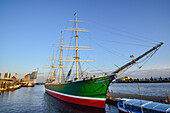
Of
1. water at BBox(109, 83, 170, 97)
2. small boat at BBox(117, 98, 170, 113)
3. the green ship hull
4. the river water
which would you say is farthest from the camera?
water at BBox(109, 83, 170, 97)

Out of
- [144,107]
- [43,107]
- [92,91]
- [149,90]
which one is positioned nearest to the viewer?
[144,107]

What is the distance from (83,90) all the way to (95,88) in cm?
239

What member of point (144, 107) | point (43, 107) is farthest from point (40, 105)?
point (144, 107)

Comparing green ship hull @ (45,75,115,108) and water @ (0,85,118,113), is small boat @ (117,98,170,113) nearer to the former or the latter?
water @ (0,85,118,113)

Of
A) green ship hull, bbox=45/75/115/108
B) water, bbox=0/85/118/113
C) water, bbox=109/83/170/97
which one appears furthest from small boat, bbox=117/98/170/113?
water, bbox=109/83/170/97

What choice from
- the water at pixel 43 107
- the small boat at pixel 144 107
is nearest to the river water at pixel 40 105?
the water at pixel 43 107

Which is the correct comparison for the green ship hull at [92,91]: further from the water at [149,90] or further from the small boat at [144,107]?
the water at [149,90]

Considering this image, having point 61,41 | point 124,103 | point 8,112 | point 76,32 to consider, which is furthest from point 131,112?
point 61,41

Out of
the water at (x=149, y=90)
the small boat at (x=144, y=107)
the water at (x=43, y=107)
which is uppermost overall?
the small boat at (x=144, y=107)

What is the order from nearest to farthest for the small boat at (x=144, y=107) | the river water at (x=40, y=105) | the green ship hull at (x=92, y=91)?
the small boat at (x=144, y=107), the green ship hull at (x=92, y=91), the river water at (x=40, y=105)

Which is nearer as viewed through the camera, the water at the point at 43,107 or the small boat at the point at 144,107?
the small boat at the point at 144,107

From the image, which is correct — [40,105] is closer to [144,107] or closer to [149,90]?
Answer: [144,107]

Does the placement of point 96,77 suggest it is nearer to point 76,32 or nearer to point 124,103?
point 124,103

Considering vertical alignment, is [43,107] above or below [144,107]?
below
